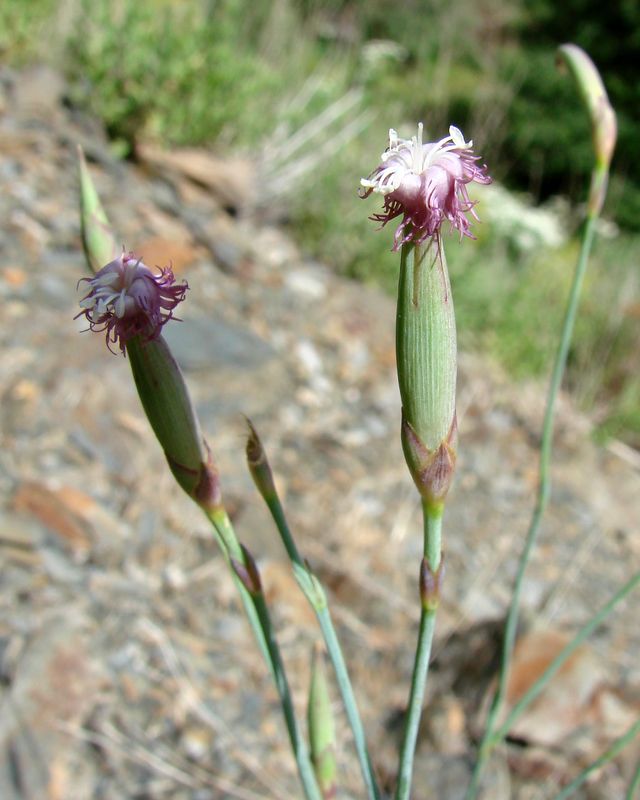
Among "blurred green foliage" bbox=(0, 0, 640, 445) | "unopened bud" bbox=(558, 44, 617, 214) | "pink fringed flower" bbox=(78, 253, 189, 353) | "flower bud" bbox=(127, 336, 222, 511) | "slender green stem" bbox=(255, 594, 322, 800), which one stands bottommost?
"slender green stem" bbox=(255, 594, 322, 800)

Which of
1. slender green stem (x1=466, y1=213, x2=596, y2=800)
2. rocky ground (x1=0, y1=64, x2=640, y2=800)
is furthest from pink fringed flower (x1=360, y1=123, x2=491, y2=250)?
rocky ground (x1=0, y1=64, x2=640, y2=800)

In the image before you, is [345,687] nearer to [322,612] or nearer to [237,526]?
[322,612]

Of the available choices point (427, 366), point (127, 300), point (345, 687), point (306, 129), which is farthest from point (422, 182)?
point (306, 129)

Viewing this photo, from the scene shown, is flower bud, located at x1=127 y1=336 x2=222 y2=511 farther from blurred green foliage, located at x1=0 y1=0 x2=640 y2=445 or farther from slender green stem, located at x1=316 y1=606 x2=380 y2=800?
blurred green foliage, located at x1=0 y1=0 x2=640 y2=445

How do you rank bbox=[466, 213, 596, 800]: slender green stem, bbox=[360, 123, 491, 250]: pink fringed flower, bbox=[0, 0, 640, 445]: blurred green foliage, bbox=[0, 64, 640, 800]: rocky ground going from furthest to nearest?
bbox=[0, 0, 640, 445]: blurred green foliage < bbox=[0, 64, 640, 800]: rocky ground < bbox=[466, 213, 596, 800]: slender green stem < bbox=[360, 123, 491, 250]: pink fringed flower

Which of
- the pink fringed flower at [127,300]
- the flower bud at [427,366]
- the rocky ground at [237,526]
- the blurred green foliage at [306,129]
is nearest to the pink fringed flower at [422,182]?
the flower bud at [427,366]

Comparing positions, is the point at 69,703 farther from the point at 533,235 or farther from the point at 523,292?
the point at 533,235
